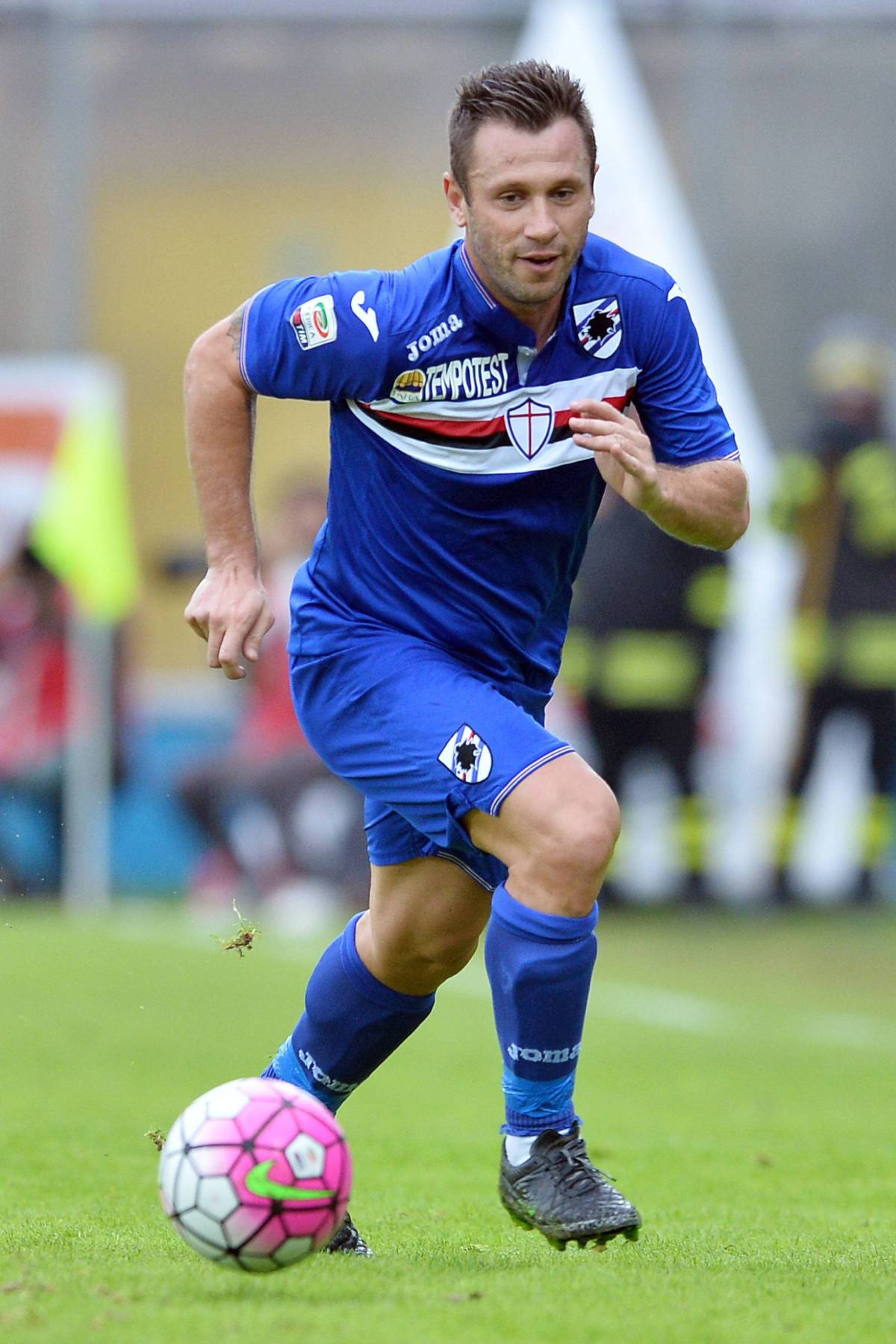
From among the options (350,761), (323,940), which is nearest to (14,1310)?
(350,761)

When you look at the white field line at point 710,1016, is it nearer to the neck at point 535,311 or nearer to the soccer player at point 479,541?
the soccer player at point 479,541

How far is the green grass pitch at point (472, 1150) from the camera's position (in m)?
3.84

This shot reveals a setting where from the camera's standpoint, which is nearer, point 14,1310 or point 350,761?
point 14,1310

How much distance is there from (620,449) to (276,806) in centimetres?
1221

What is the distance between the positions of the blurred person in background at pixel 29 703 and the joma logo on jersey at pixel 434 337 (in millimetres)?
11547

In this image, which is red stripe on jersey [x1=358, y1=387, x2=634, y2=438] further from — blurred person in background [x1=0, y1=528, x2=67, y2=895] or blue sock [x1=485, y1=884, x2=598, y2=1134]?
blurred person in background [x1=0, y1=528, x2=67, y2=895]

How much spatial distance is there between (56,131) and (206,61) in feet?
4.27

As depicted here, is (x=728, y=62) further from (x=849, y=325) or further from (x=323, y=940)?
(x=323, y=940)

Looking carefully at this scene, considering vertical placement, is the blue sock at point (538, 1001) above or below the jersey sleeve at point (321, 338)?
below

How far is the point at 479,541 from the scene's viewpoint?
15.9 feet

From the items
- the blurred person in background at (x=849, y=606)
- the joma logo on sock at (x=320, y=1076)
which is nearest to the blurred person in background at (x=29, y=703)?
the blurred person in background at (x=849, y=606)

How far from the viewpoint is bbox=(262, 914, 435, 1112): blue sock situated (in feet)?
16.6

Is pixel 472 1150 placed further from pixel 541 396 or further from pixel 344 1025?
pixel 541 396

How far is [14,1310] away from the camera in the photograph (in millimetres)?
3803
